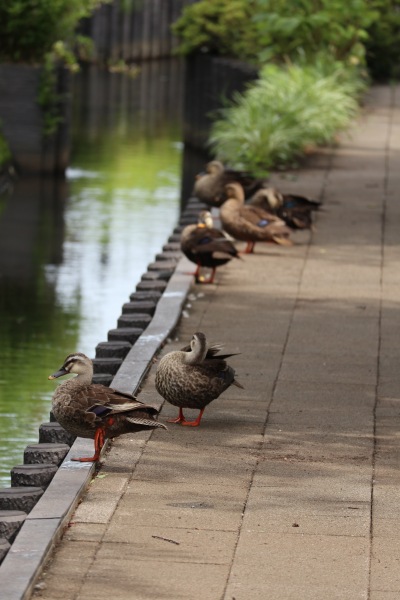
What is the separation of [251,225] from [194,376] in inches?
244

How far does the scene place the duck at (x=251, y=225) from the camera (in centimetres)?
1526

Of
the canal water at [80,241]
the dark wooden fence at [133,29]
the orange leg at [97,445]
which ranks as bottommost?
the dark wooden fence at [133,29]

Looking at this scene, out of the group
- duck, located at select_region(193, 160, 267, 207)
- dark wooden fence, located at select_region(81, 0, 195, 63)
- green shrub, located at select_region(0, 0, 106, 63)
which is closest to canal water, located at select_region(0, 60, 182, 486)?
duck, located at select_region(193, 160, 267, 207)

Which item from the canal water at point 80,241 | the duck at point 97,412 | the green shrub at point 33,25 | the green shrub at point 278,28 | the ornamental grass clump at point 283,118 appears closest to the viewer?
the duck at point 97,412

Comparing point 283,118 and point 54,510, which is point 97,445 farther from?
point 283,118

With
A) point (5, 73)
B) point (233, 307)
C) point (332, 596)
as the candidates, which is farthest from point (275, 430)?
point (5, 73)

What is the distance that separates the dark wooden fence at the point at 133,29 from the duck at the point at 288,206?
33.1m

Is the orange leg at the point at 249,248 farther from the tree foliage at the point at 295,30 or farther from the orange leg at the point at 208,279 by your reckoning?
the tree foliage at the point at 295,30

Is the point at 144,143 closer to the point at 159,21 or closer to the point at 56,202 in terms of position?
the point at 56,202

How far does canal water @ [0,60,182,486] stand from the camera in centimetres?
1441

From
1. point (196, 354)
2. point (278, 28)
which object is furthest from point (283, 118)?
point (196, 354)

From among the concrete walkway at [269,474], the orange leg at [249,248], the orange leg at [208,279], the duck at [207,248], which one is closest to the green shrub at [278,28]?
the orange leg at [249,248]

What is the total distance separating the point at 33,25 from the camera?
2708 centimetres

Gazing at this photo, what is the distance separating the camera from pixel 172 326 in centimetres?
1206
